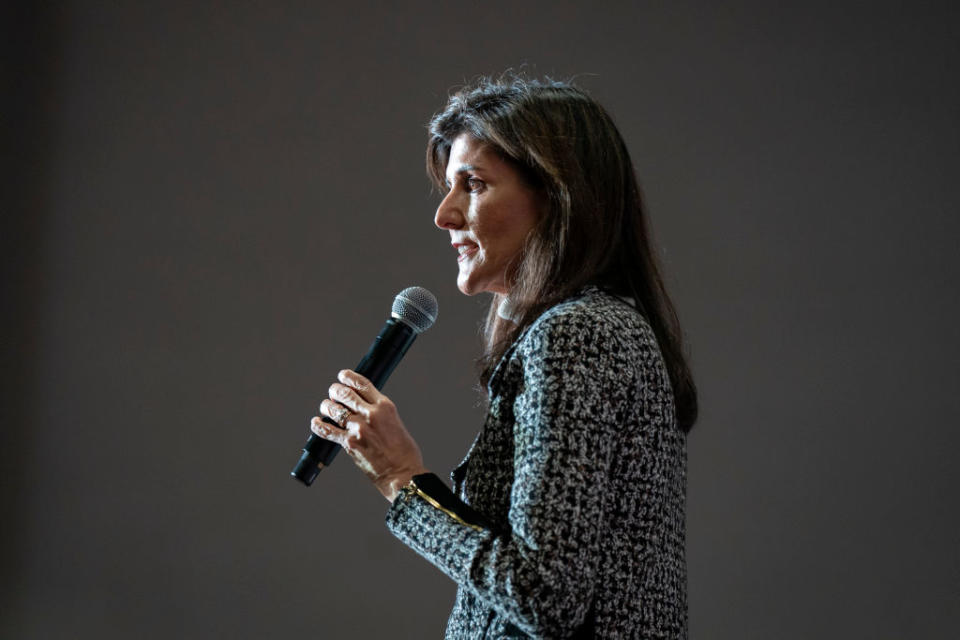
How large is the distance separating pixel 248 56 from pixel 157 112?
15.3 inches

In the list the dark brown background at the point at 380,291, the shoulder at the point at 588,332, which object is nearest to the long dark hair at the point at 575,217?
the shoulder at the point at 588,332

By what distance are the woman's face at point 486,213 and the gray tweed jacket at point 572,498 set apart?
0.20 m

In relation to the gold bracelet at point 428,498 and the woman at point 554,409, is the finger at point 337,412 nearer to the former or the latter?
the woman at point 554,409

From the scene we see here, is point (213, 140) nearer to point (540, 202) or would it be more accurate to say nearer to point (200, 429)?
point (200, 429)

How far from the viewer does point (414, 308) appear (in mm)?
1396

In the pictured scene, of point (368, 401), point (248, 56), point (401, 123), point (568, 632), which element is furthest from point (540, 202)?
point (248, 56)

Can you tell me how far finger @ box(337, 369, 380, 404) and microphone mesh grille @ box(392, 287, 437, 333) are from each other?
194mm

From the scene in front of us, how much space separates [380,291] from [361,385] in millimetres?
2056

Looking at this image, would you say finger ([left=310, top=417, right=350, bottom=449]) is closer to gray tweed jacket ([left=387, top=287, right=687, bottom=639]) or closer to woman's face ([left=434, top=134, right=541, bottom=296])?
gray tweed jacket ([left=387, top=287, right=687, bottom=639])

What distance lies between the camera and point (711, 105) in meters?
3.26

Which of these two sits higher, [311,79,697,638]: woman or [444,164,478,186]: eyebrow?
[444,164,478,186]: eyebrow

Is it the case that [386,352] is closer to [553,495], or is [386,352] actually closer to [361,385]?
[361,385]

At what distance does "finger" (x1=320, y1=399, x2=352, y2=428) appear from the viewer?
3.95ft

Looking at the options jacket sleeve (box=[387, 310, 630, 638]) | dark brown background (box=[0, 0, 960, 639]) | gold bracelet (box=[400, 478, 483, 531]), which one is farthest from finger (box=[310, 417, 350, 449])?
dark brown background (box=[0, 0, 960, 639])
